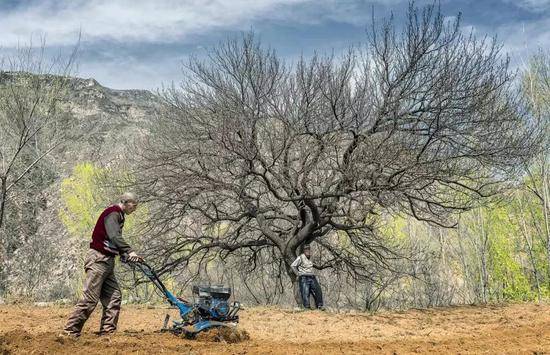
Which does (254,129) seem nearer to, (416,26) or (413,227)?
(416,26)

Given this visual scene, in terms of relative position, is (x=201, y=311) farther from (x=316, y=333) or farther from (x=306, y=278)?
(x=306, y=278)

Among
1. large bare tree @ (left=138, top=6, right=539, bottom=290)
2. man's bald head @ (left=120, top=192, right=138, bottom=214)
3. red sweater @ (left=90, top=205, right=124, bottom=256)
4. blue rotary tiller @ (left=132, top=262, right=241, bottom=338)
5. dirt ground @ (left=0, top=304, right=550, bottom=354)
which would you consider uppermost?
large bare tree @ (left=138, top=6, right=539, bottom=290)

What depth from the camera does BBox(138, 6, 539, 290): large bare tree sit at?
11.3m

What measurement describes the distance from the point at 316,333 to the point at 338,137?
16.9ft

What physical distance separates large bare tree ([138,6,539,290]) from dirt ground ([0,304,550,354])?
279 centimetres

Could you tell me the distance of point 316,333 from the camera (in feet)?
26.9

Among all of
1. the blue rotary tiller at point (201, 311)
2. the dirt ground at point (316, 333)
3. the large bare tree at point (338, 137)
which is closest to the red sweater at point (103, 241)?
the blue rotary tiller at point (201, 311)

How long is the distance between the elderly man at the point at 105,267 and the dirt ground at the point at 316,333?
0.87ft

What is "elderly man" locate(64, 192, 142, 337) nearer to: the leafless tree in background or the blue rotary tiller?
the blue rotary tiller

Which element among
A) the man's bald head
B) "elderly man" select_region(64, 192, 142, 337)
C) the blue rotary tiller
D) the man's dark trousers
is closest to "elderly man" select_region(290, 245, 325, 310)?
the man's dark trousers

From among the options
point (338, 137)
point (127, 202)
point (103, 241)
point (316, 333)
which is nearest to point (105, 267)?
point (103, 241)

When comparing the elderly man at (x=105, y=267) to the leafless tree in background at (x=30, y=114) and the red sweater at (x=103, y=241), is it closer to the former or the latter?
the red sweater at (x=103, y=241)

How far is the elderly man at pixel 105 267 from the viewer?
263 inches

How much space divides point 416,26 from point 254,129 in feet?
14.0
